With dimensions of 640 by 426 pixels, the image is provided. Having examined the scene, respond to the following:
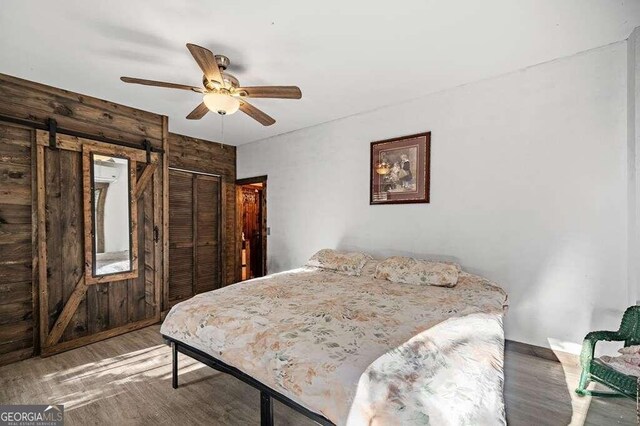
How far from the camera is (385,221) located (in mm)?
3562

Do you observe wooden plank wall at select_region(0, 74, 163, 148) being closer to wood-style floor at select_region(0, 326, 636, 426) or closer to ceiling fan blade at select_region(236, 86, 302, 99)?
ceiling fan blade at select_region(236, 86, 302, 99)

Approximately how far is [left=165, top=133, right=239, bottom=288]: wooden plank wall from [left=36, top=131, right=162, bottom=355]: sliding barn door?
3.92 feet

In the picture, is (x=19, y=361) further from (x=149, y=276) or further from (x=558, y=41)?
(x=558, y=41)

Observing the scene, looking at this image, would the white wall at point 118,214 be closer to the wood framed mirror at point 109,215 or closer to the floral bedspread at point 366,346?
the wood framed mirror at point 109,215

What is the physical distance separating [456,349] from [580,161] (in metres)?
2.14

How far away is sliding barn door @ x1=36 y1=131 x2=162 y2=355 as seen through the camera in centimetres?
285

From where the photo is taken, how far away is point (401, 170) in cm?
342

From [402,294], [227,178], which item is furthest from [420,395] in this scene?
[227,178]

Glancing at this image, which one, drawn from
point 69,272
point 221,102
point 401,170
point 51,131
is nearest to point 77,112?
point 51,131

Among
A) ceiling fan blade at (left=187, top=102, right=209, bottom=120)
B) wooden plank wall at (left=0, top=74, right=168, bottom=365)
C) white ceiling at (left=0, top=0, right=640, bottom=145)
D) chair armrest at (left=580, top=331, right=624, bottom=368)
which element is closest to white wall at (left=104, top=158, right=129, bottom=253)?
wooden plank wall at (left=0, top=74, right=168, bottom=365)

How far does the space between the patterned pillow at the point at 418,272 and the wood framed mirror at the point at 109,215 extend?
9.58 ft

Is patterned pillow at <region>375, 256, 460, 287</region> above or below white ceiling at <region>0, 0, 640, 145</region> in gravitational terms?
below

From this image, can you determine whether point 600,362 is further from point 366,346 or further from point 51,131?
point 51,131

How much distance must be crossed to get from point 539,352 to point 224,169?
16.2 ft
